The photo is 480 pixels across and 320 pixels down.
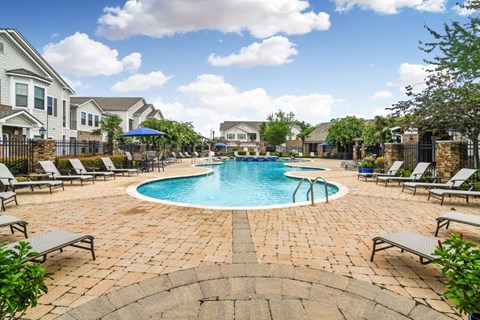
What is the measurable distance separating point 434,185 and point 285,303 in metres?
9.09

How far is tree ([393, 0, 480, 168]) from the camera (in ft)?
29.7

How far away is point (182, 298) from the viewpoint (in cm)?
313

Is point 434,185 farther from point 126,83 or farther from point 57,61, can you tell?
point 126,83

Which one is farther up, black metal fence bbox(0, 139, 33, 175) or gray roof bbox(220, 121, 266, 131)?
gray roof bbox(220, 121, 266, 131)

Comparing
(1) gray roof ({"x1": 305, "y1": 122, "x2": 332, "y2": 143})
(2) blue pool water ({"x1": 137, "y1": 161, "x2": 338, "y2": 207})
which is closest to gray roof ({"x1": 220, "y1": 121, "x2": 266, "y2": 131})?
(1) gray roof ({"x1": 305, "y1": 122, "x2": 332, "y2": 143})

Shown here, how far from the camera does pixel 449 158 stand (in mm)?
11305

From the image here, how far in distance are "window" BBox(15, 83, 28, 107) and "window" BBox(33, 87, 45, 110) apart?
2.32 ft

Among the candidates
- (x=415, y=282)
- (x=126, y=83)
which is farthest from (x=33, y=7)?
(x=126, y=83)

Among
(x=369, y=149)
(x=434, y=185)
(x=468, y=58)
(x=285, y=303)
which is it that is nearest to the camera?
(x=285, y=303)

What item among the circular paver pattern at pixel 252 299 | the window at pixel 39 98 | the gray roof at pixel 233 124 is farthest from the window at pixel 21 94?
the gray roof at pixel 233 124

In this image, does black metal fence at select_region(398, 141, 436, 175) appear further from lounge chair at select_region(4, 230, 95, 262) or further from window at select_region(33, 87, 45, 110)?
window at select_region(33, 87, 45, 110)

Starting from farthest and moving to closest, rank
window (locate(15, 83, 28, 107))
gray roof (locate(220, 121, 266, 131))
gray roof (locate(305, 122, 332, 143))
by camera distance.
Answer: gray roof (locate(220, 121, 266, 131)) < gray roof (locate(305, 122, 332, 143)) < window (locate(15, 83, 28, 107))

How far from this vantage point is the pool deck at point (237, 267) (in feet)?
9.62

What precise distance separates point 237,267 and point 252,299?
806 mm
